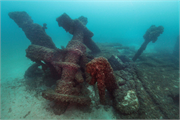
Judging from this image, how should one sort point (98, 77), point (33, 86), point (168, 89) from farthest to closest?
point (33, 86), point (168, 89), point (98, 77)

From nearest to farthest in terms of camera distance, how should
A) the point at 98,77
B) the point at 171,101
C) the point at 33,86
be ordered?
the point at 98,77 < the point at 171,101 < the point at 33,86

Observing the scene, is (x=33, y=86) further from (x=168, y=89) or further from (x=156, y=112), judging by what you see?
(x=168, y=89)

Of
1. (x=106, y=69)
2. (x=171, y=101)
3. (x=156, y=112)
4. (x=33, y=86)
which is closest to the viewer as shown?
(x=106, y=69)

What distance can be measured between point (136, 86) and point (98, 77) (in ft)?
10.9

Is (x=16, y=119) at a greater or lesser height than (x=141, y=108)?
lesser

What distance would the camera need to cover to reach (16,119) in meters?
3.66

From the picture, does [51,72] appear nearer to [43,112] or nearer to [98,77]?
[43,112]

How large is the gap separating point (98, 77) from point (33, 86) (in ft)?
17.6

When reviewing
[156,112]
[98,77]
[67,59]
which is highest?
[67,59]

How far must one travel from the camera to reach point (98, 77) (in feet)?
9.95

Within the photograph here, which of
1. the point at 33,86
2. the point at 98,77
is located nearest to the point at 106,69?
the point at 98,77

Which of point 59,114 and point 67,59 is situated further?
point 67,59

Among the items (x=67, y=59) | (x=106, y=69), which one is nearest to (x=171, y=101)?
(x=106, y=69)

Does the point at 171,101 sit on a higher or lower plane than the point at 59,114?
higher
